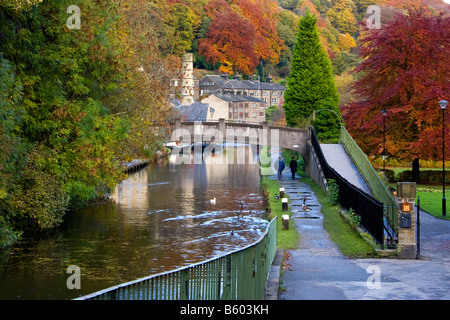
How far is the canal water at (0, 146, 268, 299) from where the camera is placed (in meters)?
21.3

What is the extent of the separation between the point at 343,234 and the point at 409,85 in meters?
24.6

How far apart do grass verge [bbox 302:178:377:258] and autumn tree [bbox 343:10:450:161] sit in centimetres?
1364

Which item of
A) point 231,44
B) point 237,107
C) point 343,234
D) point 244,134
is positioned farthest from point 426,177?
point 231,44

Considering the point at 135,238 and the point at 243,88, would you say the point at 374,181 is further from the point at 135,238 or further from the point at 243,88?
the point at 243,88

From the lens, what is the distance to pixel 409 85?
44.2 meters

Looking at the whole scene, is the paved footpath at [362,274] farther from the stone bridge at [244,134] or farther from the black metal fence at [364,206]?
the stone bridge at [244,134]

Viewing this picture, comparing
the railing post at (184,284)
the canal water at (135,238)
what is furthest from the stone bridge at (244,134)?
the railing post at (184,284)

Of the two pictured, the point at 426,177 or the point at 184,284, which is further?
the point at 426,177

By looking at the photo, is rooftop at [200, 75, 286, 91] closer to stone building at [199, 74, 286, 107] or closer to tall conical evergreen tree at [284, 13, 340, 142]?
stone building at [199, 74, 286, 107]

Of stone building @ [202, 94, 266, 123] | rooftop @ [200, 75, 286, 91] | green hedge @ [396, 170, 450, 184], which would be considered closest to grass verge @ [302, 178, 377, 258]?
green hedge @ [396, 170, 450, 184]
